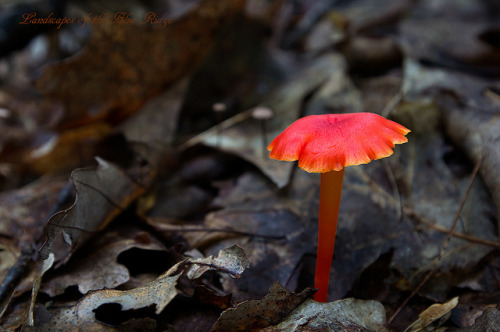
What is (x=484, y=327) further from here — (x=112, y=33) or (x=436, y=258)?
(x=112, y=33)

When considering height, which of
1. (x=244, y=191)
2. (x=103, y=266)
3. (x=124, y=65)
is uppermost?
(x=124, y=65)

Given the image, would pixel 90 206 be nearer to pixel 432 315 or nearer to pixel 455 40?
pixel 432 315

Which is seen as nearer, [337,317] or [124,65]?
[337,317]

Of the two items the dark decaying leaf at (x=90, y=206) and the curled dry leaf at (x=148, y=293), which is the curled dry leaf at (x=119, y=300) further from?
the dark decaying leaf at (x=90, y=206)

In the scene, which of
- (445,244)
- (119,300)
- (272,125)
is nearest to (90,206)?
(119,300)

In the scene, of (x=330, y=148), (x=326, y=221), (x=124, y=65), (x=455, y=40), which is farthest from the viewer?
(x=455, y=40)

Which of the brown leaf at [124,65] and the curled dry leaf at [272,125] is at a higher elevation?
the brown leaf at [124,65]

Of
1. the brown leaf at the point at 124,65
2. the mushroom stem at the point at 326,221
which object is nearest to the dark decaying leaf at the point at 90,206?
the mushroom stem at the point at 326,221

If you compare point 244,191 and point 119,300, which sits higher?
point 119,300
